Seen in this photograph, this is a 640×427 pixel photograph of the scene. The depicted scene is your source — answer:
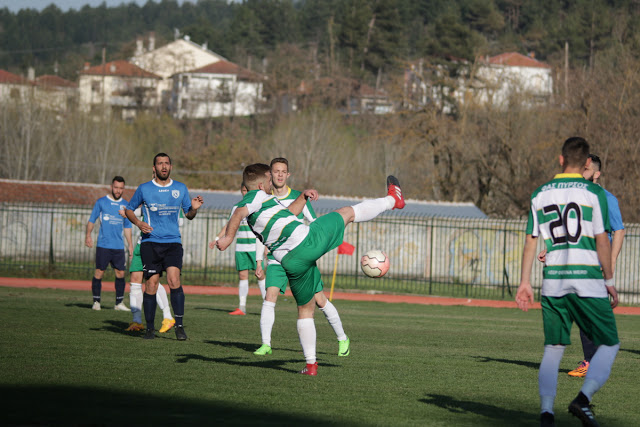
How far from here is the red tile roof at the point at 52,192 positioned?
37.1m

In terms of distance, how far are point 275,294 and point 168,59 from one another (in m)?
87.9

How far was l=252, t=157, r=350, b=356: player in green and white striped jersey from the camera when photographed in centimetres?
916

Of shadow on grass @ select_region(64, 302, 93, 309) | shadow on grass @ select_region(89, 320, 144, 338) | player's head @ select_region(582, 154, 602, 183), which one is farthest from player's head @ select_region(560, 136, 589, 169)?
shadow on grass @ select_region(64, 302, 93, 309)

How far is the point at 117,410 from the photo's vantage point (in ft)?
18.6

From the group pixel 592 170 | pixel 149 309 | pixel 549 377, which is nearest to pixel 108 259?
pixel 149 309

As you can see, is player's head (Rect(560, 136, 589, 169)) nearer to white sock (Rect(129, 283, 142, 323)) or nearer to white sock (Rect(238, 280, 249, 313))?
white sock (Rect(129, 283, 142, 323))

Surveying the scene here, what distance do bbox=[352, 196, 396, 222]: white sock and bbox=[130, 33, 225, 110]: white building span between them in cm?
7066

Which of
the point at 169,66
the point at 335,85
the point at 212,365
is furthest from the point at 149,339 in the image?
the point at 169,66

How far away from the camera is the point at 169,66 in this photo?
3612 inches

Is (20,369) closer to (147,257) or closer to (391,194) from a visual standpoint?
(147,257)

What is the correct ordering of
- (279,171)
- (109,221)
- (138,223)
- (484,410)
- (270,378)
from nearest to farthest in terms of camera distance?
(484,410), (270,378), (279,171), (138,223), (109,221)

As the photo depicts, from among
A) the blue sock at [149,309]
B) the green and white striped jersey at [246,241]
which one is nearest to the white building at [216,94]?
the green and white striped jersey at [246,241]

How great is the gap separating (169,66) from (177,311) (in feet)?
281

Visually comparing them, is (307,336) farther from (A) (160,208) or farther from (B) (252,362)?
(A) (160,208)
